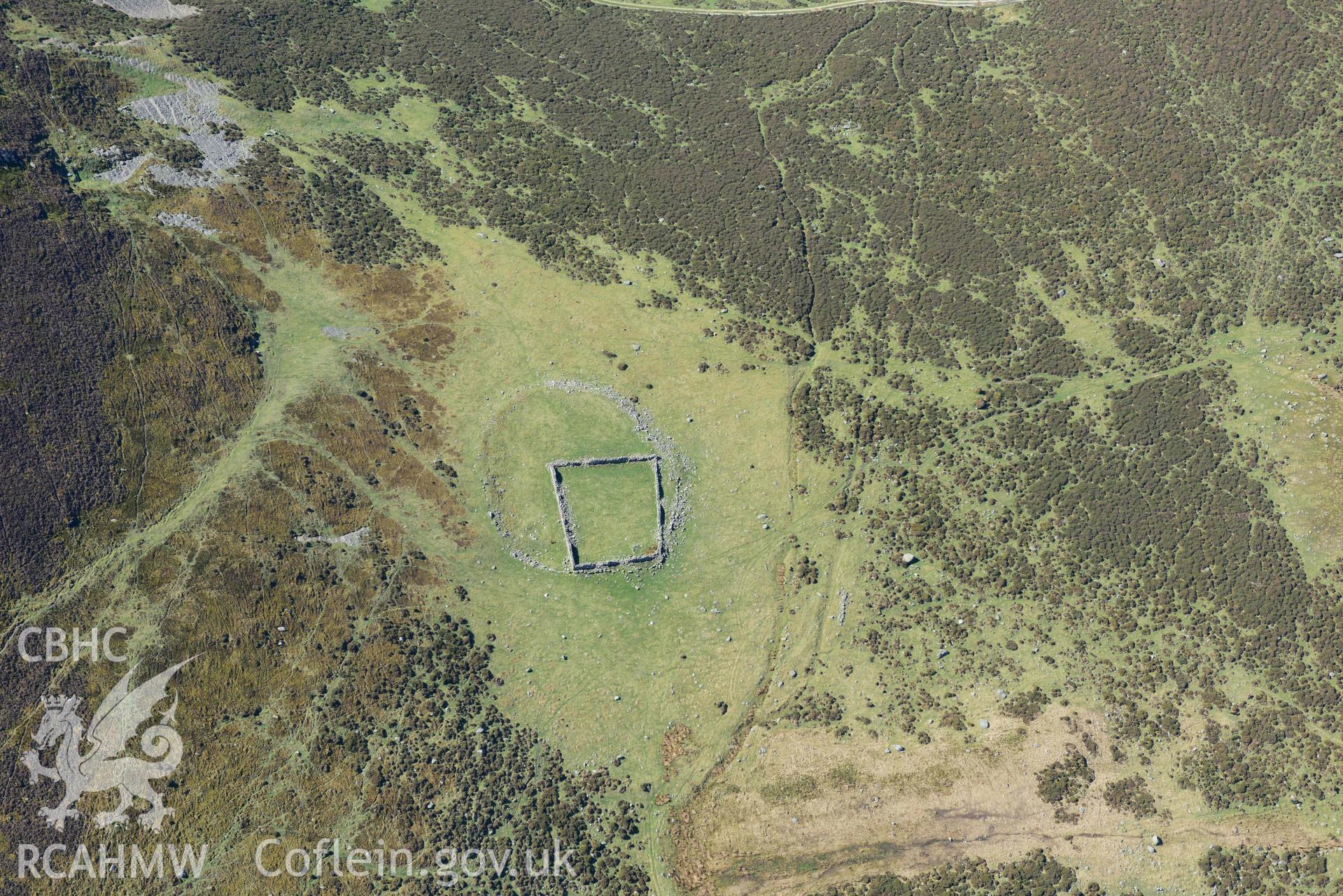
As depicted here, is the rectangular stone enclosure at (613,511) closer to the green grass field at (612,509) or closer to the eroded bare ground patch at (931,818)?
the green grass field at (612,509)

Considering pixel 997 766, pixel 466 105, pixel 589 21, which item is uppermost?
pixel 589 21

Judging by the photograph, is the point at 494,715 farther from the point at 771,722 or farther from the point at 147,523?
the point at 147,523

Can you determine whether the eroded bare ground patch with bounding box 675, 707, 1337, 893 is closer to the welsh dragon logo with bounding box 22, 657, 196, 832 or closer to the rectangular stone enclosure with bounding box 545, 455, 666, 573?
the rectangular stone enclosure with bounding box 545, 455, 666, 573

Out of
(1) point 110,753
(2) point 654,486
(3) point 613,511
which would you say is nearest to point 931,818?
(2) point 654,486

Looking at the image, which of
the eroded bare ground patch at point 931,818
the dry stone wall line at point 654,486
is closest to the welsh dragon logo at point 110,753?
the dry stone wall line at point 654,486

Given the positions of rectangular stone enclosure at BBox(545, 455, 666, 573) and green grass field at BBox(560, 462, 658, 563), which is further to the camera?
green grass field at BBox(560, 462, 658, 563)

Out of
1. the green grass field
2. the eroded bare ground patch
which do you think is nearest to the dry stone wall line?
the green grass field

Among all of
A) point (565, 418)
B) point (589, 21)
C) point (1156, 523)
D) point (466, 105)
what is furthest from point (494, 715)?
point (589, 21)
